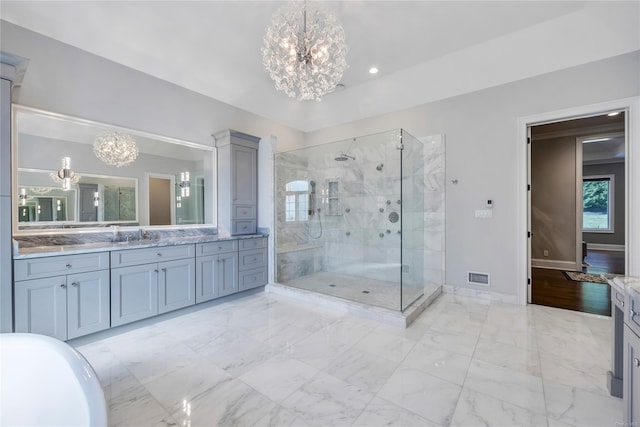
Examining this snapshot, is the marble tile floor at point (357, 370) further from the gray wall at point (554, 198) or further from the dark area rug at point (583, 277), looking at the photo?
the gray wall at point (554, 198)

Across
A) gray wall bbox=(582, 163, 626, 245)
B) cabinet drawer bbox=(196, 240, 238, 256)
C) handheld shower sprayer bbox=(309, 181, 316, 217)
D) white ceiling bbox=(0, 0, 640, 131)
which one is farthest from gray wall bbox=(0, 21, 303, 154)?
gray wall bbox=(582, 163, 626, 245)

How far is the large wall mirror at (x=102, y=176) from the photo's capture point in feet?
8.27

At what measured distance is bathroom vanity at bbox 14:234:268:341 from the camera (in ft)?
7.00

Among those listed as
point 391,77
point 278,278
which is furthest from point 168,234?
point 391,77

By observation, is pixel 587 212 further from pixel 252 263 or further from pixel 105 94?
pixel 105 94

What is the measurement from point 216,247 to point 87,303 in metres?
1.32

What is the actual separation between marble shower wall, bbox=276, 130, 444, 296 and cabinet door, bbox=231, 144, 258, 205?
0.38m

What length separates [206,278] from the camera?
3.25 meters

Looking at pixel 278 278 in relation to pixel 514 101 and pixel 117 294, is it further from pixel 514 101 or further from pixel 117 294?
pixel 514 101

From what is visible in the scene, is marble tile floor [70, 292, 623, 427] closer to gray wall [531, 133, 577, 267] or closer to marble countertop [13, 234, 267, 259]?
marble countertop [13, 234, 267, 259]

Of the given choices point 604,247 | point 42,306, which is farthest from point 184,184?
point 604,247

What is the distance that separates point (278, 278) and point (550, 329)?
339cm

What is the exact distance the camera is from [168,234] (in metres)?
3.46

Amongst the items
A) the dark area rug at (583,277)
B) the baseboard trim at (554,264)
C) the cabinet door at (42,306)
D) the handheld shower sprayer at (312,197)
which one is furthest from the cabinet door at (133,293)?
the baseboard trim at (554,264)
